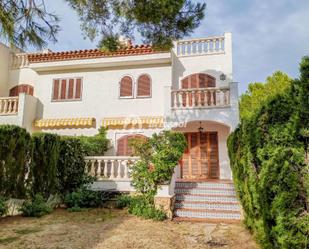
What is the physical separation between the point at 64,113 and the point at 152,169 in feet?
45.4

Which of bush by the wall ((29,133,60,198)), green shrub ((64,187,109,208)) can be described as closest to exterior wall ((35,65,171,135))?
bush by the wall ((29,133,60,198))

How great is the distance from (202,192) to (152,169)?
4.18m

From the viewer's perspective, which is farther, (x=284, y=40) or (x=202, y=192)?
(x=202, y=192)

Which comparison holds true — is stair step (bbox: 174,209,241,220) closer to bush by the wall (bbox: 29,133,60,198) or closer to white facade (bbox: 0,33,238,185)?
white facade (bbox: 0,33,238,185)

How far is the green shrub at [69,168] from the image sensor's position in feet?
58.4

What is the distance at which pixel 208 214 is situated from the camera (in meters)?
14.9

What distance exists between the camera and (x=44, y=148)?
54.0 feet

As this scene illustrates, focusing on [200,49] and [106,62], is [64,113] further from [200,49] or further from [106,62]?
[200,49]

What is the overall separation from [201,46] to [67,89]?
13354 mm

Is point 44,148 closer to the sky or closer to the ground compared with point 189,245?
closer to the sky

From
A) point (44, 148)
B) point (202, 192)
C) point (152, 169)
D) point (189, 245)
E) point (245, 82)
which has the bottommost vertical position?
point (189, 245)

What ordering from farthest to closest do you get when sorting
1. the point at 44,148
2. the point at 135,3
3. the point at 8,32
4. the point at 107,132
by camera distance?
the point at 107,132, the point at 44,148, the point at 135,3, the point at 8,32

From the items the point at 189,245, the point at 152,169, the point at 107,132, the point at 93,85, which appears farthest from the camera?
the point at 93,85

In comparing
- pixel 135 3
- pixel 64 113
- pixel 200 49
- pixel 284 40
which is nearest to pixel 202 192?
pixel 284 40
